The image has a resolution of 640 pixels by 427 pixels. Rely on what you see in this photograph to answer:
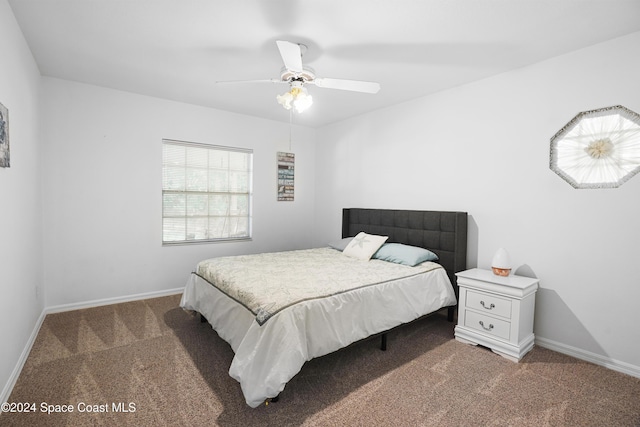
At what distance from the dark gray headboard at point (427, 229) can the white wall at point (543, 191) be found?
17cm

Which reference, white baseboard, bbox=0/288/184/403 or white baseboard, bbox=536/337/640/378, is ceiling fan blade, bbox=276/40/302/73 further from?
white baseboard, bbox=536/337/640/378

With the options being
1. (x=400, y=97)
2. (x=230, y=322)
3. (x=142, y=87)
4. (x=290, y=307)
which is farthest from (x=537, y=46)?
(x=142, y=87)

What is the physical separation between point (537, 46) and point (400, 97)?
1462mm

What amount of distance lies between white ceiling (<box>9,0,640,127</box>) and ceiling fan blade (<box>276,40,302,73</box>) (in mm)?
250

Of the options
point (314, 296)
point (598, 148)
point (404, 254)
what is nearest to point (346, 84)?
point (314, 296)

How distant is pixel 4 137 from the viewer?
196 cm

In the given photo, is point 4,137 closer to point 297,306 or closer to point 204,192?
point 297,306

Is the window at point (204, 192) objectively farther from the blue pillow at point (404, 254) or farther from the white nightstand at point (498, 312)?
the white nightstand at point (498, 312)

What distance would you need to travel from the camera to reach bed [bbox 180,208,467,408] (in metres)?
1.88

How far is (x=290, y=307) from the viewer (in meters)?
1.99

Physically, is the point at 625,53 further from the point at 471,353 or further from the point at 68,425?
the point at 68,425

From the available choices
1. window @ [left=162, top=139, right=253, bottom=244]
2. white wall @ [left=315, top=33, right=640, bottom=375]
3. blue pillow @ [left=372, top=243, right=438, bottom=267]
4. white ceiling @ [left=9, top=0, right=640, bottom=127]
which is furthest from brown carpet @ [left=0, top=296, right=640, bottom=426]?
white ceiling @ [left=9, top=0, right=640, bottom=127]

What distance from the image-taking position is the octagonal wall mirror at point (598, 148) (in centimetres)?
232

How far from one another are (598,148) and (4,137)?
4260 millimetres
